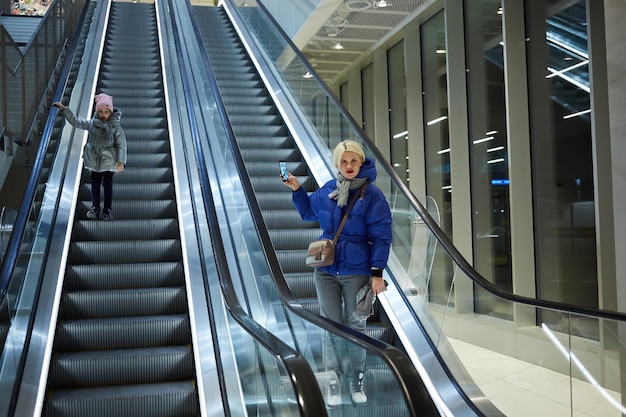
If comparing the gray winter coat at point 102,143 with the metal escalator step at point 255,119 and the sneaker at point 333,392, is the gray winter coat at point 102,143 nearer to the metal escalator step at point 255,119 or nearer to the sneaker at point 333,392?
the metal escalator step at point 255,119

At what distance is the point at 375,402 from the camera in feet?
8.87

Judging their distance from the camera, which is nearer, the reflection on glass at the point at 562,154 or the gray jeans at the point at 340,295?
the gray jeans at the point at 340,295

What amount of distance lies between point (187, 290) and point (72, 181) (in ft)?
7.93

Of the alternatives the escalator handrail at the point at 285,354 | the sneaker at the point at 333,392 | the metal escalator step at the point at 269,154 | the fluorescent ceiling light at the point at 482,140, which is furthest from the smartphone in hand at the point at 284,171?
the fluorescent ceiling light at the point at 482,140

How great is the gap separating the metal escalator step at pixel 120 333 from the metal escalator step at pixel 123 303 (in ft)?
0.51

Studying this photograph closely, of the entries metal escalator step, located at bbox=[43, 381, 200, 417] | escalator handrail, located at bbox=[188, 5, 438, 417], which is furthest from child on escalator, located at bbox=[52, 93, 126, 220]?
escalator handrail, located at bbox=[188, 5, 438, 417]

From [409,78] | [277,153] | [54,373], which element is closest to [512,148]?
[277,153]

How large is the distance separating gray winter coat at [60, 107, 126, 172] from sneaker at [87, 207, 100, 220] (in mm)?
451

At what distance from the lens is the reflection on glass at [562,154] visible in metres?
7.11

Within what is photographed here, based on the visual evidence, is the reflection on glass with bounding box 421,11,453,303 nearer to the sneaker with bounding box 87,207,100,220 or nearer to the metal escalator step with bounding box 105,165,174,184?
the metal escalator step with bounding box 105,165,174,184

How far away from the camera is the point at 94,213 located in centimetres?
682

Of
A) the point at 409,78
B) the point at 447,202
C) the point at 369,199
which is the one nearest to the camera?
the point at 369,199

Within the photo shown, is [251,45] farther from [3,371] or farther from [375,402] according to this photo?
[375,402]

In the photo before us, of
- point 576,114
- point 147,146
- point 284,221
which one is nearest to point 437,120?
point 576,114
